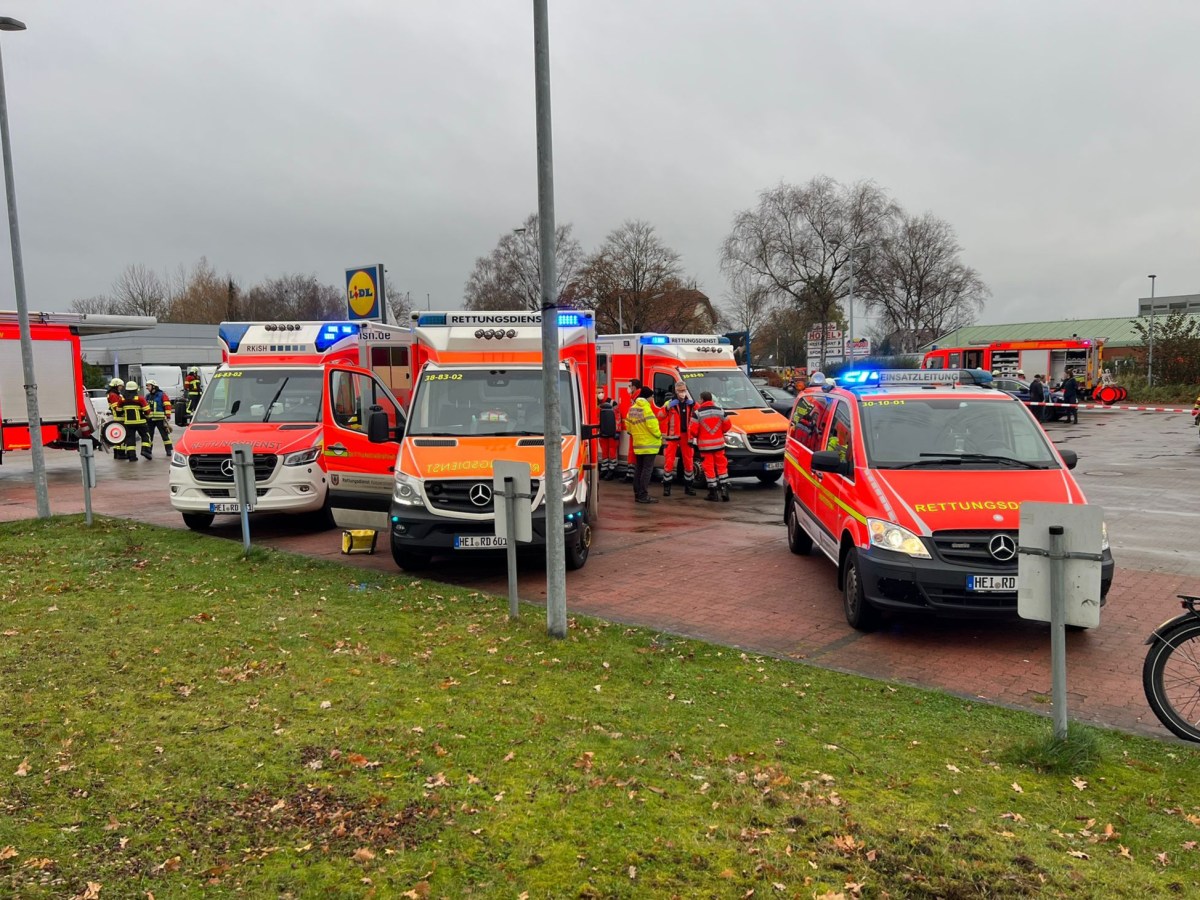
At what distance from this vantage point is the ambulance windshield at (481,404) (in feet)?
31.1

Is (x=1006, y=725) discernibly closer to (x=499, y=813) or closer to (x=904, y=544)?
(x=904, y=544)

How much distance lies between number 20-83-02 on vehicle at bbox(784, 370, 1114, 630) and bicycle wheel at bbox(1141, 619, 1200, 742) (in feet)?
3.58

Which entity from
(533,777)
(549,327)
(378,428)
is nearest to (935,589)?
(549,327)

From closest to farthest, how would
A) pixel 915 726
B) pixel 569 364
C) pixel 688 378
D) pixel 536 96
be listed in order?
pixel 915 726 → pixel 536 96 → pixel 569 364 → pixel 688 378

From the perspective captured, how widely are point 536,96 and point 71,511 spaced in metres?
11.5

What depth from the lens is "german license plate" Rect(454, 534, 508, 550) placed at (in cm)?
841

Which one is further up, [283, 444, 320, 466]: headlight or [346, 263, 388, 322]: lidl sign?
[346, 263, 388, 322]: lidl sign

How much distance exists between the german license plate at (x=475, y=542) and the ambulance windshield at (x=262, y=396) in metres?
4.71

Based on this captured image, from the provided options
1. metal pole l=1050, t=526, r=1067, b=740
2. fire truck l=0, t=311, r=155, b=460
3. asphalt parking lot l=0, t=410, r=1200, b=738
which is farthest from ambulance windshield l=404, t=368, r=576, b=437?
fire truck l=0, t=311, r=155, b=460

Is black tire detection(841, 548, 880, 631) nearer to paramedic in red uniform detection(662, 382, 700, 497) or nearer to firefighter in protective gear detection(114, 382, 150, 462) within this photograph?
paramedic in red uniform detection(662, 382, 700, 497)

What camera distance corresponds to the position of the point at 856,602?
273 inches

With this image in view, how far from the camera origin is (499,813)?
3885mm

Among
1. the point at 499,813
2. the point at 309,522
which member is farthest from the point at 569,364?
the point at 499,813

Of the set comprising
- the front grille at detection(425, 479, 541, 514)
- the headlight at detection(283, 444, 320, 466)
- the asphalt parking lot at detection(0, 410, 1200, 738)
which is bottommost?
the asphalt parking lot at detection(0, 410, 1200, 738)
